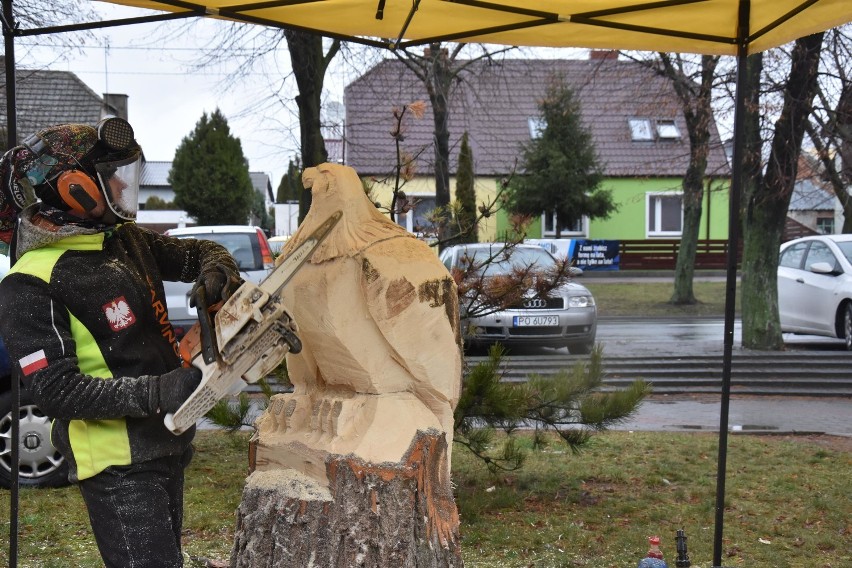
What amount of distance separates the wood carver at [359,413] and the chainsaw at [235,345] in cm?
53

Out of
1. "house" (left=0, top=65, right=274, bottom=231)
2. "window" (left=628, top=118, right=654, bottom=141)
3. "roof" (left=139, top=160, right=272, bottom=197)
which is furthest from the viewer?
"roof" (left=139, top=160, right=272, bottom=197)

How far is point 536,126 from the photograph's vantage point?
21750 mm

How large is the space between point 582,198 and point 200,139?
12.7 m

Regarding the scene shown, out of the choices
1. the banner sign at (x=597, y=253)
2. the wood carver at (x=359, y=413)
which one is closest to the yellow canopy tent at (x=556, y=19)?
the wood carver at (x=359, y=413)

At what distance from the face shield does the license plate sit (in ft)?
22.0

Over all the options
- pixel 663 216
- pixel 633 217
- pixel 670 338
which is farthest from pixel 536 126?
pixel 670 338

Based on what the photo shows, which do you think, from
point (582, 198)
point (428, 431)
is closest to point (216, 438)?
point (428, 431)

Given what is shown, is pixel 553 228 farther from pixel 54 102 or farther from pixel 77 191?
pixel 77 191

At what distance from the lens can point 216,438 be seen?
6613 mm

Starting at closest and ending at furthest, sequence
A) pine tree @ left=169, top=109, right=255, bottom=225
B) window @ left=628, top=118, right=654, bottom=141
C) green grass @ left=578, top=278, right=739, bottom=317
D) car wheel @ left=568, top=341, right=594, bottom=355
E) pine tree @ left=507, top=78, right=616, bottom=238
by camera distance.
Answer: car wheel @ left=568, top=341, right=594, bottom=355 < green grass @ left=578, top=278, right=739, bottom=317 < pine tree @ left=507, top=78, right=616, bottom=238 < window @ left=628, top=118, right=654, bottom=141 < pine tree @ left=169, top=109, right=255, bottom=225

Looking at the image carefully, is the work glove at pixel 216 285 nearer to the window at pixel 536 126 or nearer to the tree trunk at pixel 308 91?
the tree trunk at pixel 308 91

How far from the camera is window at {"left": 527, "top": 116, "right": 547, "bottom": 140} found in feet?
68.1

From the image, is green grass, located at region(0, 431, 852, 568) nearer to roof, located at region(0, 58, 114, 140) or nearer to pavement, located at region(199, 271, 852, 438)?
pavement, located at region(199, 271, 852, 438)

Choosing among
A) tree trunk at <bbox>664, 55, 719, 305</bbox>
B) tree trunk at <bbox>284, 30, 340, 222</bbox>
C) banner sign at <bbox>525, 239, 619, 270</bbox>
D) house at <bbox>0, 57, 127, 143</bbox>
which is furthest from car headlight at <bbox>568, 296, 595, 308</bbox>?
banner sign at <bbox>525, 239, 619, 270</bbox>
